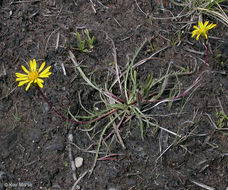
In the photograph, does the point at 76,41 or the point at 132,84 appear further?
the point at 76,41

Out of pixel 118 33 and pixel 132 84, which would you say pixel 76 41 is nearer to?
pixel 118 33

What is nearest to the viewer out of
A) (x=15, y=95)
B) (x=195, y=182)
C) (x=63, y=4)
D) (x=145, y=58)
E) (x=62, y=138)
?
(x=195, y=182)

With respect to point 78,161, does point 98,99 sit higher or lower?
higher

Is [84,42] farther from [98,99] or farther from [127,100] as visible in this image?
[127,100]

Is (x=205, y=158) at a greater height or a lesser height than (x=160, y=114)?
lesser

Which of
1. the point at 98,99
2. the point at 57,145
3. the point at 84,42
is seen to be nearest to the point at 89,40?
the point at 84,42

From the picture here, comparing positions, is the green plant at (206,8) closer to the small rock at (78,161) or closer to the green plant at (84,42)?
the green plant at (84,42)

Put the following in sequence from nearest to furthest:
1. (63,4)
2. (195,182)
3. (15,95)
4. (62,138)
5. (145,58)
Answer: (195,182), (62,138), (15,95), (145,58), (63,4)

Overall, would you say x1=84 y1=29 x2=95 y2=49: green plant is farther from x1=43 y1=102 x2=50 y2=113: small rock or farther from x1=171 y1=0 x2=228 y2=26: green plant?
x1=171 y1=0 x2=228 y2=26: green plant

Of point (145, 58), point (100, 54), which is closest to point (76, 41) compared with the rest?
point (100, 54)
